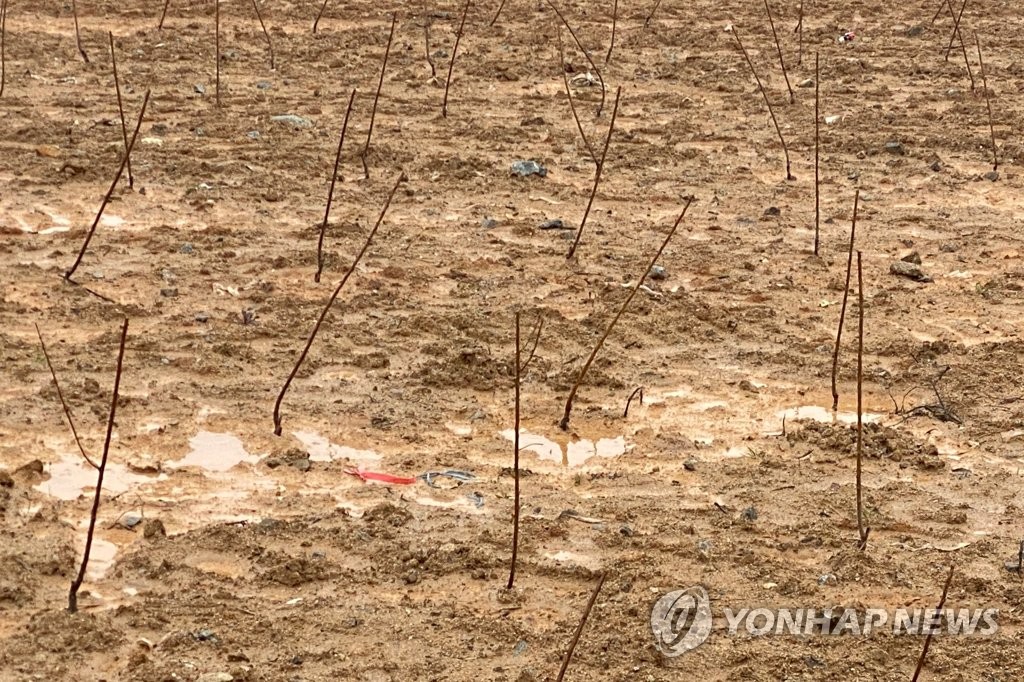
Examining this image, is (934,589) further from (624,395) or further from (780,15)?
(780,15)

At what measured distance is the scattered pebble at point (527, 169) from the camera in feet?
20.4

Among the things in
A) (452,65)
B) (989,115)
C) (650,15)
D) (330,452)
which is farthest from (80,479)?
(650,15)

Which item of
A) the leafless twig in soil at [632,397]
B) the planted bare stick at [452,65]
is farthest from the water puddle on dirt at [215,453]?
the planted bare stick at [452,65]

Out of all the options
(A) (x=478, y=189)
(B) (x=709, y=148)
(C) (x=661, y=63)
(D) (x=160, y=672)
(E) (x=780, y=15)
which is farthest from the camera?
(E) (x=780, y=15)

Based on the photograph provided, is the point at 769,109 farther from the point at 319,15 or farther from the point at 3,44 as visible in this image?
the point at 3,44

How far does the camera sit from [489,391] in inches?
181

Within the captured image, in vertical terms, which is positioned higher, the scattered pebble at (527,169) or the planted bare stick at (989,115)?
the planted bare stick at (989,115)

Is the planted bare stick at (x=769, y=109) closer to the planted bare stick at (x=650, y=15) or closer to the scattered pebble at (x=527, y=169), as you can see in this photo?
the planted bare stick at (x=650, y=15)

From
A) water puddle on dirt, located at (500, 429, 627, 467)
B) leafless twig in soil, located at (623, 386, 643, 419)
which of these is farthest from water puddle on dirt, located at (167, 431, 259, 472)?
leafless twig in soil, located at (623, 386, 643, 419)

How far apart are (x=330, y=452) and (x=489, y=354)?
2.46 ft

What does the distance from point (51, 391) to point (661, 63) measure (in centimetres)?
419

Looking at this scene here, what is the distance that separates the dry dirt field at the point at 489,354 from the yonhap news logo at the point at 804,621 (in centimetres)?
4

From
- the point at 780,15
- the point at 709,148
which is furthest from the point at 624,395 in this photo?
the point at 780,15

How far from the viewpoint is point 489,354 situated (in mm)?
4785
